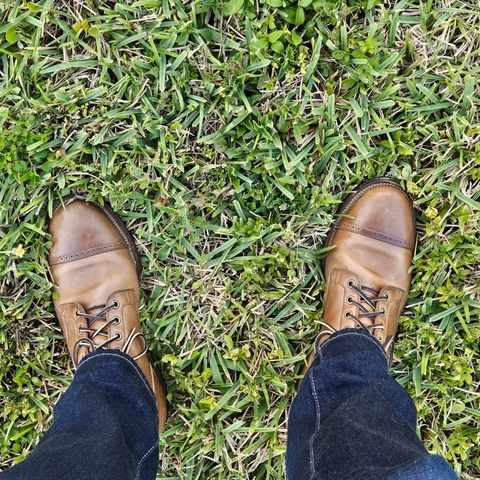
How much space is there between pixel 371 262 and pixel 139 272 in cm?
91

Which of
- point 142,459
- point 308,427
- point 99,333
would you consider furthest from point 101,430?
point 308,427

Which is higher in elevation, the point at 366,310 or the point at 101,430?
the point at 101,430

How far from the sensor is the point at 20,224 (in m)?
2.07

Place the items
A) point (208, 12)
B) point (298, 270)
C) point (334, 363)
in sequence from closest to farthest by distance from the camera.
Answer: point (334, 363)
point (208, 12)
point (298, 270)

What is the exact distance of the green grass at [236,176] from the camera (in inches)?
78.0

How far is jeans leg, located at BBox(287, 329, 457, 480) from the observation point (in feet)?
4.64

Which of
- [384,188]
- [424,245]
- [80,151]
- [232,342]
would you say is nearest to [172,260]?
[232,342]

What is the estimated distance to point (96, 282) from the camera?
212cm

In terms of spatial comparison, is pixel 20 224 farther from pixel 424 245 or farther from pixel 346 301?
pixel 424 245

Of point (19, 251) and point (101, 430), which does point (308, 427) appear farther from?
point (19, 251)

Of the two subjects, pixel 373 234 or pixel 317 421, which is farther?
pixel 373 234

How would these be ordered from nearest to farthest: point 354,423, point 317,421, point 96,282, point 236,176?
point 354,423
point 317,421
point 236,176
point 96,282

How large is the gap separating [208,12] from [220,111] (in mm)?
357

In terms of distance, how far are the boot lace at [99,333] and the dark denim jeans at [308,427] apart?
0.31ft
